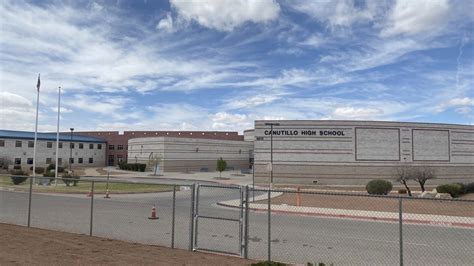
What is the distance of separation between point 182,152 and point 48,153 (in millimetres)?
27082

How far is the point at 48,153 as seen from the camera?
257 feet

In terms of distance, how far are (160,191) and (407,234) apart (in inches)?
845

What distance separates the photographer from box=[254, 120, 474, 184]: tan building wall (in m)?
42.9

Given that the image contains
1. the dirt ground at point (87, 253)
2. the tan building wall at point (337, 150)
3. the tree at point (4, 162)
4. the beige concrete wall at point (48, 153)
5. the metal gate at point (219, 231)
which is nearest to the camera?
the dirt ground at point (87, 253)

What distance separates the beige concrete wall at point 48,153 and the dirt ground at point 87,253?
227 ft

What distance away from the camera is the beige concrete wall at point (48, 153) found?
71875 mm

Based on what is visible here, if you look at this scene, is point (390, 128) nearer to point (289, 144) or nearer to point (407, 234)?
point (289, 144)

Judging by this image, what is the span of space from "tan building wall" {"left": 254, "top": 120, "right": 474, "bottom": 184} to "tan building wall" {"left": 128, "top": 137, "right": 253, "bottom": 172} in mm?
29152

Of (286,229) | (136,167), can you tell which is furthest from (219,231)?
(136,167)

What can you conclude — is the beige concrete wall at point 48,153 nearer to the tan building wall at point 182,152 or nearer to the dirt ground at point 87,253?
the tan building wall at point 182,152

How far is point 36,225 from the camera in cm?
1349

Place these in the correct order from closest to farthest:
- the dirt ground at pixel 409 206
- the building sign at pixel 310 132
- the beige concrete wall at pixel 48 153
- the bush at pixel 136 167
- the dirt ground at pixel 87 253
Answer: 1. the dirt ground at pixel 87 253
2. the dirt ground at pixel 409 206
3. the building sign at pixel 310 132
4. the bush at pixel 136 167
5. the beige concrete wall at pixel 48 153

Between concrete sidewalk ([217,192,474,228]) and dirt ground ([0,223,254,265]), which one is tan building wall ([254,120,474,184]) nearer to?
concrete sidewalk ([217,192,474,228])

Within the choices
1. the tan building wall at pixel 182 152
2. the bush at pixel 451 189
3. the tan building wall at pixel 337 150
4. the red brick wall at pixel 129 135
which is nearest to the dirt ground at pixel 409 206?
the bush at pixel 451 189
